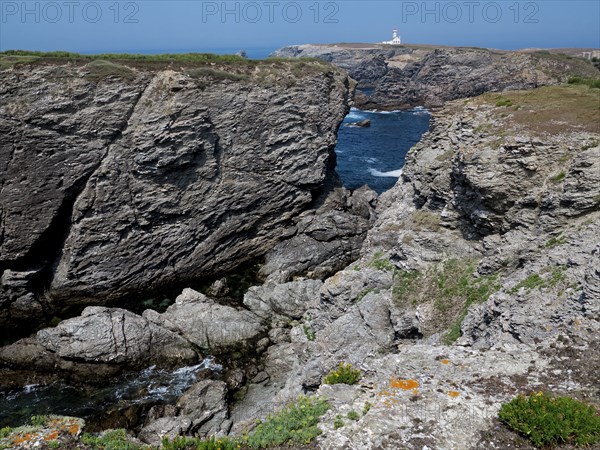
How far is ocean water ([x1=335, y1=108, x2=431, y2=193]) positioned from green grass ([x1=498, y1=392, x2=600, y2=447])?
158 feet

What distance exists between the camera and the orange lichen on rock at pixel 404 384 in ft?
43.6

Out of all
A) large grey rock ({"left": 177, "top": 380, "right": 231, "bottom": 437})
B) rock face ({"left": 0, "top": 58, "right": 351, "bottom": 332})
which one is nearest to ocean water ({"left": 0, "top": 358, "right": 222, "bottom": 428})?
large grey rock ({"left": 177, "top": 380, "right": 231, "bottom": 437})

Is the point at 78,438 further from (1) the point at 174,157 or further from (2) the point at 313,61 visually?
(2) the point at 313,61

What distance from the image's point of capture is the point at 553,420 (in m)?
10.7

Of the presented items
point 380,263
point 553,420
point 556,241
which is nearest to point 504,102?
point 556,241

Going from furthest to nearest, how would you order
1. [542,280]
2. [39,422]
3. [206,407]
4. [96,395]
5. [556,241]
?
[96,395]
[206,407]
[556,241]
[542,280]
[39,422]

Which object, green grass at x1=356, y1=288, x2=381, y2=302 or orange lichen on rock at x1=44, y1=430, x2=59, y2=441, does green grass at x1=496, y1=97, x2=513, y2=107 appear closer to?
green grass at x1=356, y1=288, x2=381, y2=302

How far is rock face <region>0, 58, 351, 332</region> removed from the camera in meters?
34.8

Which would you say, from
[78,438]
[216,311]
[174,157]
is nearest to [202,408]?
[216,311]

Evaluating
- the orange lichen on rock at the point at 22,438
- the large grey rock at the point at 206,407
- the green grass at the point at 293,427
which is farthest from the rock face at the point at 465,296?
the orange lichen on rock at the point at 22,438

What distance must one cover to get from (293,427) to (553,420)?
254 inches

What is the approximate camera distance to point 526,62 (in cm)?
12069

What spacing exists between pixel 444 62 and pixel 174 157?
125892 millimetres

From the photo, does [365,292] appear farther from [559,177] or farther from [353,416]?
[353,416]
